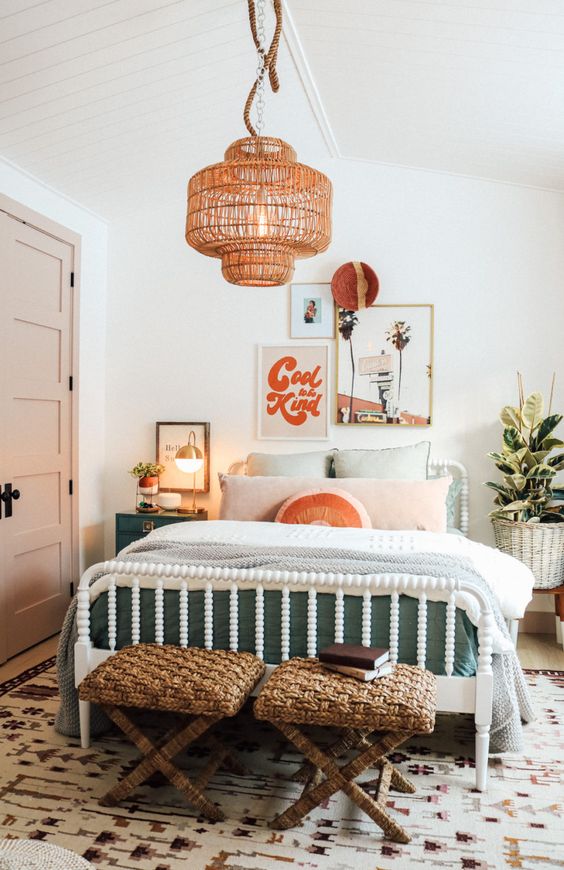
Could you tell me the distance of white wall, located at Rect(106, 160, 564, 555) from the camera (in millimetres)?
4789

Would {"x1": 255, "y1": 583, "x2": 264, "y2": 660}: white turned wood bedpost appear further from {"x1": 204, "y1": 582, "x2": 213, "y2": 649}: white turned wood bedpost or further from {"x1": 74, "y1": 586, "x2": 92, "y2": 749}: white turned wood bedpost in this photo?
{"x1": 74, "y1": 586, "x2": 92, "y2": 749}: white turned wood bedpost

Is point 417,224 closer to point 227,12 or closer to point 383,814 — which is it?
point 227,12

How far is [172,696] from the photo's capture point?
2393mm

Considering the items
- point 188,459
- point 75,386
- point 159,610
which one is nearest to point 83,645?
point 159,610

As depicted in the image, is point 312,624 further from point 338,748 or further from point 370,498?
point 370,498

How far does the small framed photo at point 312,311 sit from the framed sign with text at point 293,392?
3.5 inches

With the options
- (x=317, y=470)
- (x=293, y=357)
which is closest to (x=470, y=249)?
(x=293, y=357)

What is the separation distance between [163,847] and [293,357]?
3270mm

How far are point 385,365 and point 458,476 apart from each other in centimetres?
82

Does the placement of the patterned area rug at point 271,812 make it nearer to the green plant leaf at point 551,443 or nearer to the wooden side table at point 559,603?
the wooden side table at point 559,603

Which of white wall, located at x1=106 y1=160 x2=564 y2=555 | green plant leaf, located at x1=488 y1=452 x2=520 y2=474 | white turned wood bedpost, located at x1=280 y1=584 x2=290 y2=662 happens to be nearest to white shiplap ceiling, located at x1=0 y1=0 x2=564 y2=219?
white wall, located at x1=106 y1=160 x2=564 y2=555

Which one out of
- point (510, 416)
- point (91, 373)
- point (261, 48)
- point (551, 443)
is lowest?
point (551, 443)

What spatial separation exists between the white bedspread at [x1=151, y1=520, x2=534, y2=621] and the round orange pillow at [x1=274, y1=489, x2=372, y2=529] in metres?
0.14

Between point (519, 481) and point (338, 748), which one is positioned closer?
point (338, 748)
